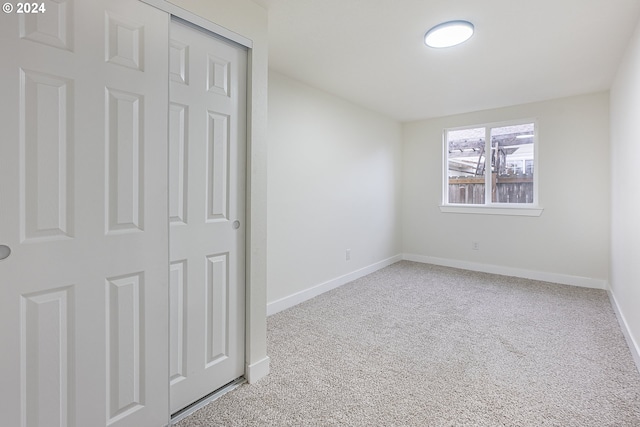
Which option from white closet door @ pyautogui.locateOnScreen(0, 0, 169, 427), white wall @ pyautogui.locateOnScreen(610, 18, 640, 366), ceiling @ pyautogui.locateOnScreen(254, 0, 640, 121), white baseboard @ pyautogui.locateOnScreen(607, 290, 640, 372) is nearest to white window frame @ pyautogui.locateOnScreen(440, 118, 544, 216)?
ceiling @ pyautogui.locateOnScreen(254, 0, 640, 121)

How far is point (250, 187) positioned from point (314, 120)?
71.8 inches

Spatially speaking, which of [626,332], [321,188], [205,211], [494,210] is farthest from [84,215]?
[494,210]

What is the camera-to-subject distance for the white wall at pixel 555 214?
3742mm

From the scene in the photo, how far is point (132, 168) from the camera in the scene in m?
1.43

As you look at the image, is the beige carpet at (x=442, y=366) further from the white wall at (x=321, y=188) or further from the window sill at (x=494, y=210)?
the window sill at (x=494, y=210)

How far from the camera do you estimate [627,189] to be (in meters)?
2.51

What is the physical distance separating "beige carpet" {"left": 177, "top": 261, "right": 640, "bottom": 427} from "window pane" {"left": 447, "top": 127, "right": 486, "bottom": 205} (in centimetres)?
172

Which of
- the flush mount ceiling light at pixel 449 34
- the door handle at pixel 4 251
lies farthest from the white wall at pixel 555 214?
the door handle at pixel 4 251

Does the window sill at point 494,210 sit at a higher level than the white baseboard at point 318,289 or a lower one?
higher

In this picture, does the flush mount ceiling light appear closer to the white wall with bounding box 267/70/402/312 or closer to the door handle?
the white wall with bounding box 267/70/402/312

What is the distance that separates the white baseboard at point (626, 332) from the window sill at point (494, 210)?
4.03ft

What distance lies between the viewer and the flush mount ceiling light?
219 cm

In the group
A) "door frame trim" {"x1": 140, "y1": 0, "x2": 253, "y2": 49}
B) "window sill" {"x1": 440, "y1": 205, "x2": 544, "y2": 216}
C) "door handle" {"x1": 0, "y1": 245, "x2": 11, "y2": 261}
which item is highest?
"door frame trim" {"x1": 140, "y1": 0, "x2": 253, "y2": 49}

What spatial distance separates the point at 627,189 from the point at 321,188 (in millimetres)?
2648
